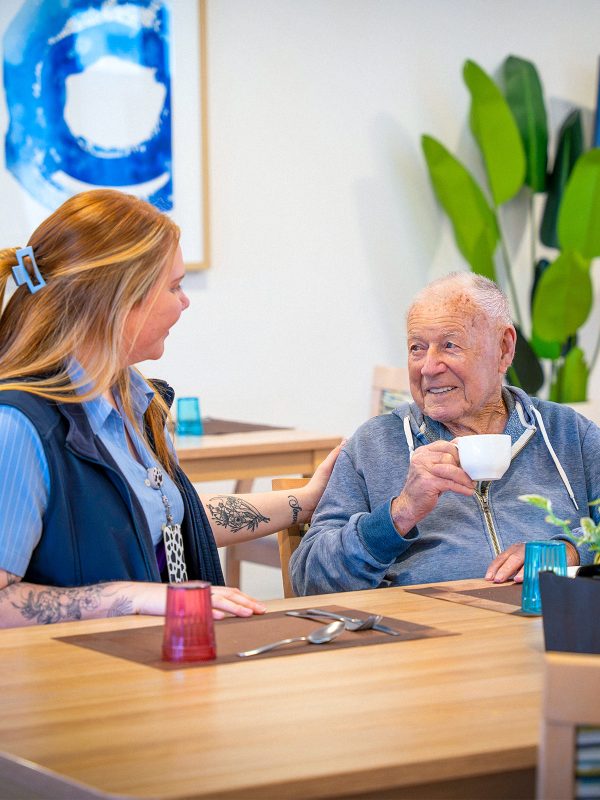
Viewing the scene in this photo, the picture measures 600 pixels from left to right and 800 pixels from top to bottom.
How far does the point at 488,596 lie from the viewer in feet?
6.28

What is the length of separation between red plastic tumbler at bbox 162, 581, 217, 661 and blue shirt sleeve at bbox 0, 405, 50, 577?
14.9 inches

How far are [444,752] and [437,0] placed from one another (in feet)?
14.7

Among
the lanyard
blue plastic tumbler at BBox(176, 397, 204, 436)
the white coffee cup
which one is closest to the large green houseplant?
blue plastic tumbler at BBox(176, 397, 204, 436)

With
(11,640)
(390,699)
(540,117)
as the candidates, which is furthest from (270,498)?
(540,117)

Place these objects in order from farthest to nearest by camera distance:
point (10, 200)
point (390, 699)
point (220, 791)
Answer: point (10, 200)
point (390, 699)
point (220, 791)

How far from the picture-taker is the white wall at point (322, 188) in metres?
4.73

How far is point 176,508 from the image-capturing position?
82.5 inches

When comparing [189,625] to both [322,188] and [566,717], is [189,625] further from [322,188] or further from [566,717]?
[322,188]

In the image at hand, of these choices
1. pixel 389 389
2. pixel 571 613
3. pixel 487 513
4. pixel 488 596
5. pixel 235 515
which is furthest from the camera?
pixel 389 389

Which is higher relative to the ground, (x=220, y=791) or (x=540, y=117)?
(x=540, y=117)

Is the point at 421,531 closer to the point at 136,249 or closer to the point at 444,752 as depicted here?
the point at 136,249

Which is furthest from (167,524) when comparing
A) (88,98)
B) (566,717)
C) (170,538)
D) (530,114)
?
(530,114)

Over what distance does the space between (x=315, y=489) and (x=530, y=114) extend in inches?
124

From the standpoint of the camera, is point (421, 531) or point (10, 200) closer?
point (421, 531)
